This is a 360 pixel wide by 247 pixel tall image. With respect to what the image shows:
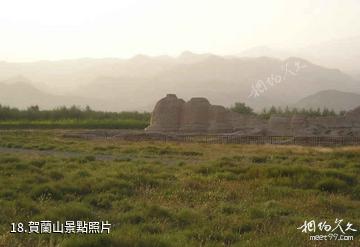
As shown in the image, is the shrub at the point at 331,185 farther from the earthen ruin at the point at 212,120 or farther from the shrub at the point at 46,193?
the earthen ruin at the point at 212,120

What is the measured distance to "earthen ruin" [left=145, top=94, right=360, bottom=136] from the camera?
44.1m

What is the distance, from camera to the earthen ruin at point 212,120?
44062 millimetres

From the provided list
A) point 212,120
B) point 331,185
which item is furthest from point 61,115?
point 331,185

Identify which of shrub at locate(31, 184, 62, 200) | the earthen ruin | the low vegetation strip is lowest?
the low vegetation strip

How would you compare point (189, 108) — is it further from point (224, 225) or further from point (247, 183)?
point (224, 225)

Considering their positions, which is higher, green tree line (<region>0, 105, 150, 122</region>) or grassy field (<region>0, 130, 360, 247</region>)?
green tree line (<region>0, 105, 150, 122</region>)

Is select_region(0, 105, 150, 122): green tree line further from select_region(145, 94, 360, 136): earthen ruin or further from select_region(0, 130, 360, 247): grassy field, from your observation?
select_region(0, 130, 360, 247): grassy field

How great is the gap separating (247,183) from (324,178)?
2103 mm

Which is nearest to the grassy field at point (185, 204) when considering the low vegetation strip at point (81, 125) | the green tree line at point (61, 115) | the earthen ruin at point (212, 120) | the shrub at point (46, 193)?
the shrub at point (46, 193)

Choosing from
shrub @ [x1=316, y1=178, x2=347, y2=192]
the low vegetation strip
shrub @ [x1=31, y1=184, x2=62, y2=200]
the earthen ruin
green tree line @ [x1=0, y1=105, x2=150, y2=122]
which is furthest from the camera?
green tree line @ [x1=0, y1=105, x2=150, y2=122]

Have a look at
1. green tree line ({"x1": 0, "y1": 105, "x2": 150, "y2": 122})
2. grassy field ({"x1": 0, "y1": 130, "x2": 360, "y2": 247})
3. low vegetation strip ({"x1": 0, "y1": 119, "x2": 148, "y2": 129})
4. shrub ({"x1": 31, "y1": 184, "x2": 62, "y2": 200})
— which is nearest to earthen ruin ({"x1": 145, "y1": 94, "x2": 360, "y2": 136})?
low vegetation strip ({"x1": 0, "y1": 119, "x2": 148, "y2": 129})

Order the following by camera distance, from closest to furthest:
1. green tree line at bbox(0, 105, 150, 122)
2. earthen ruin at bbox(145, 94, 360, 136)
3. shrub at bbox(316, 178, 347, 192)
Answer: shrub at bbox(316, 178, 347, 192) → earthen ruin at bbox(145, 94, 360, 136) → green tree line at bbox(0, 105, 150, 122)

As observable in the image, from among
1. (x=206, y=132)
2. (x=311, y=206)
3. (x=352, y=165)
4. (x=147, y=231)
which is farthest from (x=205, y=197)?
(x=206, y=132)

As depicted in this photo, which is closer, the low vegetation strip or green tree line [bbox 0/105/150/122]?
the low vegetation strip
